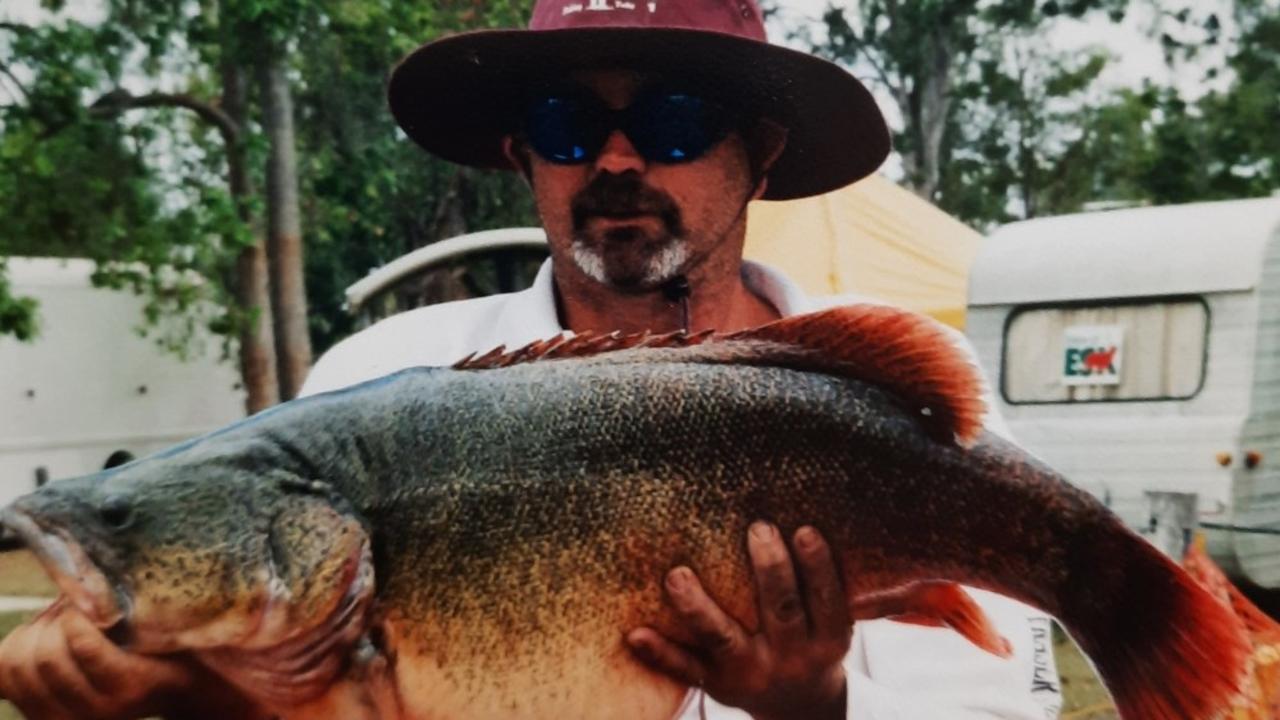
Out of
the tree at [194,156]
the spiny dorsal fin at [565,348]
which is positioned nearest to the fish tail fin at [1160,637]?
the spiny dorsal fin at [565,348]

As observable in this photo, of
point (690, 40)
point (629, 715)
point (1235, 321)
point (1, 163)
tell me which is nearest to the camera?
point (629, 715)

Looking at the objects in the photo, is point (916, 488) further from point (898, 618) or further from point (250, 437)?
point (250, 437)

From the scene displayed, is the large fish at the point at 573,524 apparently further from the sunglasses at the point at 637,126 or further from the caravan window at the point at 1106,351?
the caravan window at the point at 1106,351

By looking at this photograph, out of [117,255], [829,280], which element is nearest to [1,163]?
[117,255]

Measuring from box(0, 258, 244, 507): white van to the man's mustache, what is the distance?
15.4 metres

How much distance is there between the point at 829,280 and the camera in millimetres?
11188

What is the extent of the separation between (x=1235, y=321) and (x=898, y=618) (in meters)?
7.90

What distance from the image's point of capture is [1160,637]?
1.81 metres

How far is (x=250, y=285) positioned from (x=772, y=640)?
54.5 feet

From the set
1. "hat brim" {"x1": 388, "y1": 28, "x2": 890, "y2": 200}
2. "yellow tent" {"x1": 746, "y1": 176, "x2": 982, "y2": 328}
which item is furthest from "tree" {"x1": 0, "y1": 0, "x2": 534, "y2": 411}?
"hat brim" {"x1": 388, "y1": 28, "x2": 890, "y2": 200}

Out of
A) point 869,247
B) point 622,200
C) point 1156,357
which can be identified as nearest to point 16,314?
point 869,247

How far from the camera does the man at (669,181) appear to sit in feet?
8.29

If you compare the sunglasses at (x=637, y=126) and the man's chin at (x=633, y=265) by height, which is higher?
the sunglasses at (x=637, y=126)

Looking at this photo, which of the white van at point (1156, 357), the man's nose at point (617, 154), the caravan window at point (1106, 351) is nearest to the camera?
the man's nose at point (617, 154)
